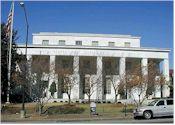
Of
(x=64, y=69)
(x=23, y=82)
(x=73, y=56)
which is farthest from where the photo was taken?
(x=73, y=56)

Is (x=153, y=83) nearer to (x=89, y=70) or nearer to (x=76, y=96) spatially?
(x=89, y=70)

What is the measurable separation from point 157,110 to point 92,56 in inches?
1473

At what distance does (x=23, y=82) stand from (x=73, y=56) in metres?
23.5

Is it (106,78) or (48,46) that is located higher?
(48,46)

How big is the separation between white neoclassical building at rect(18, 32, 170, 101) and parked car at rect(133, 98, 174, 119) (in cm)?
2944

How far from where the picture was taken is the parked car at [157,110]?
95.9 ft

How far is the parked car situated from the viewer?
1150 inches

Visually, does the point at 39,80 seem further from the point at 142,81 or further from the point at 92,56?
the point at 92,56

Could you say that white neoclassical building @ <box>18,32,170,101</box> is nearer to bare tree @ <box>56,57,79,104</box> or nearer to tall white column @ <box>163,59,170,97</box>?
tall white column @ <box>163,59,170,97</box>

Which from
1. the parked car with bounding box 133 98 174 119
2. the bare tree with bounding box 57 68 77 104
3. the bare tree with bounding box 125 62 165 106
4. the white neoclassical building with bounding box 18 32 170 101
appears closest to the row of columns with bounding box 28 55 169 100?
the white neoclassical building with bounding box 18 32 170 101

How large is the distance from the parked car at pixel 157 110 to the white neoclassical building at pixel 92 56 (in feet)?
96.6

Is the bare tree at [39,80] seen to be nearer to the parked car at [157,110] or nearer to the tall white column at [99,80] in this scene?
the parked car at [157,110]

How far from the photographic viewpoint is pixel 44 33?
74250 millimetres

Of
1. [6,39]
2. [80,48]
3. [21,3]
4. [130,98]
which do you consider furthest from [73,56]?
[21,3]
